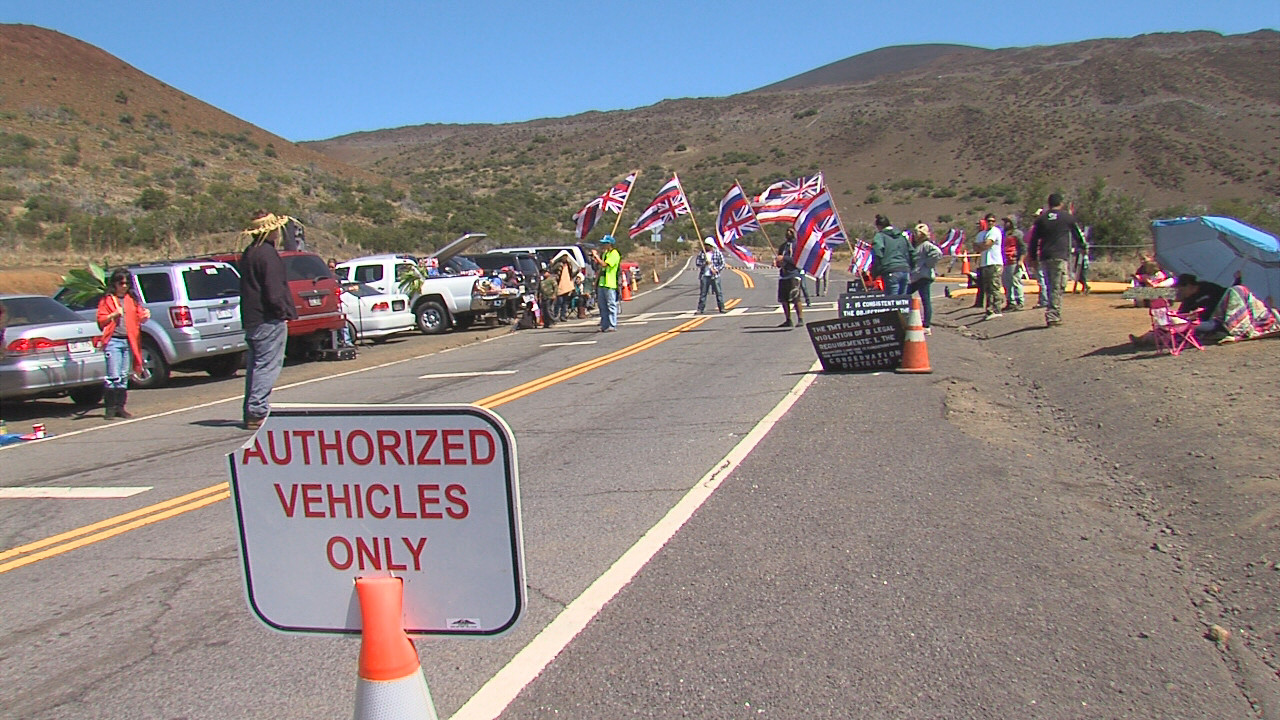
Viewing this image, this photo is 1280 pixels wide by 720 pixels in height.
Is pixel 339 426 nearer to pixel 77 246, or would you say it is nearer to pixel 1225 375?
pixel 1225 375

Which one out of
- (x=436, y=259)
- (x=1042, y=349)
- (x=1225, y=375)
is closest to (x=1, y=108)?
(x=436, y=259)

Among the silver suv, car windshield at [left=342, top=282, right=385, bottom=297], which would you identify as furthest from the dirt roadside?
car windshield at [left=342, top=282, right=385, bottom=297]

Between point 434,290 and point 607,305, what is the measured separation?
4.31m

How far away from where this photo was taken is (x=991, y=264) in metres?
18.1

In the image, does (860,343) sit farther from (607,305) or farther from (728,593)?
(607,305)

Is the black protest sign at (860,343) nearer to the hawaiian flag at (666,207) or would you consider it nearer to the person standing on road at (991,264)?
the person standing on road at (991,264)

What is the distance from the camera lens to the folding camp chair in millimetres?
11171

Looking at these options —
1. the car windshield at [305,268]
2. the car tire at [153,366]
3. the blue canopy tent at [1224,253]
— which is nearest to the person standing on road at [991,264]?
the blue canopy tent at [1224,253]

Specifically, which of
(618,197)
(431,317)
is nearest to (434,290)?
(431,317)

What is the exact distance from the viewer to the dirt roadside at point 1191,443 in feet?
16.2

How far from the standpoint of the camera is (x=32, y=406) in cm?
1465

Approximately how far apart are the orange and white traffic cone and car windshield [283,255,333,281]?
15.0 metres

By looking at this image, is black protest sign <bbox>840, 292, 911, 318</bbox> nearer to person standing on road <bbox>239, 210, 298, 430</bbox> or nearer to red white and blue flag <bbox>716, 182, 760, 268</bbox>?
person standing on road <bbox>239, 210, 298, 430</bbox>

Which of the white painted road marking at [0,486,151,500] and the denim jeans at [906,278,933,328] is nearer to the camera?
the white painted road marking at [0,486,151,500]
